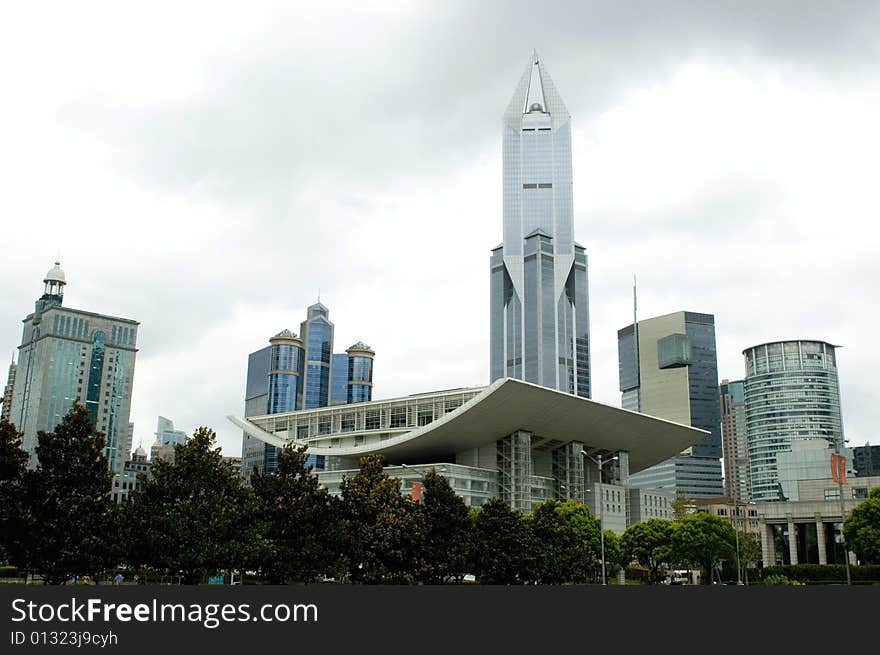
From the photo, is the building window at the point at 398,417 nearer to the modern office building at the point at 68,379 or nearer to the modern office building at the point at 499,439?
the modern office building at the point at 499,439

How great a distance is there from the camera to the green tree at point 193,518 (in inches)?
1697

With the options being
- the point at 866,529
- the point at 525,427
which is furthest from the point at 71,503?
the point at 525,427

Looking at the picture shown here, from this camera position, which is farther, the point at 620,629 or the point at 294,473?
the point at 294,473

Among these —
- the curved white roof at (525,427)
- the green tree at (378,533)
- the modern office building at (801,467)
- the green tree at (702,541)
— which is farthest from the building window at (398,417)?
the modern office building at (801,467)

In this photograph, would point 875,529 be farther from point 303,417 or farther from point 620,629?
point 303,417

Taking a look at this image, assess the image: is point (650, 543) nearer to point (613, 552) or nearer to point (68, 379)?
point (613, 552)

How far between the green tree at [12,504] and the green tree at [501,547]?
28771mm

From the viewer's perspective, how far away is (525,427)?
101438 mm

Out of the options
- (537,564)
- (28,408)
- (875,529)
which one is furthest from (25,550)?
(28,408)

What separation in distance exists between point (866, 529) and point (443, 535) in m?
40.9

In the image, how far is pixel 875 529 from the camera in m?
74.2

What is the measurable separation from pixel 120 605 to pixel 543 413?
78.1 m

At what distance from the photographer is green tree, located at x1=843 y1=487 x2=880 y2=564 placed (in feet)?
242

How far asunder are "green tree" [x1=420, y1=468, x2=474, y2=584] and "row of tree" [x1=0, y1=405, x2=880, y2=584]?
77 millimetres
